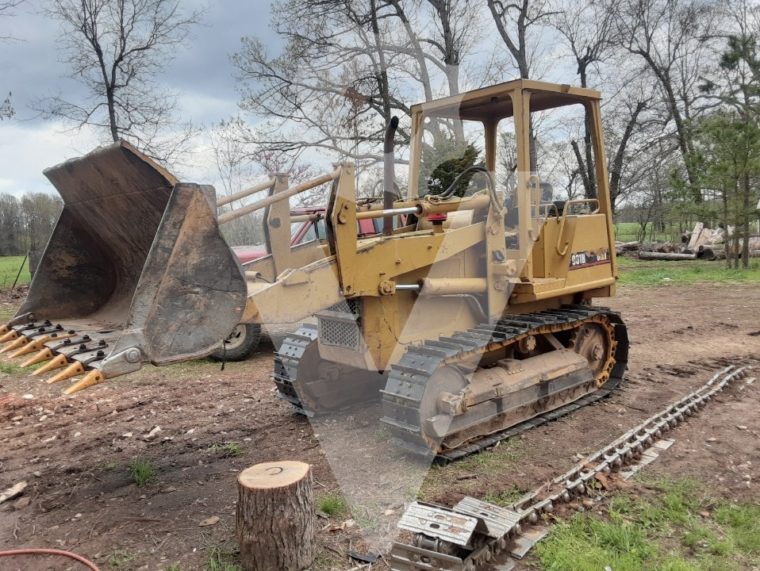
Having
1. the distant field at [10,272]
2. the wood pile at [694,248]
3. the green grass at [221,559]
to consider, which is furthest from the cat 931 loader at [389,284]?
the wood pile at [694,248]

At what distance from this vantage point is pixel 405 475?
454 centimetres

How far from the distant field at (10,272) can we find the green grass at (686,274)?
17.3 m

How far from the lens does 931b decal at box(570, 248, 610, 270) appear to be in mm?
6039

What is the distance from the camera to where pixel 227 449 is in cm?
512

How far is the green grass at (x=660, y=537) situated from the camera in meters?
3.38

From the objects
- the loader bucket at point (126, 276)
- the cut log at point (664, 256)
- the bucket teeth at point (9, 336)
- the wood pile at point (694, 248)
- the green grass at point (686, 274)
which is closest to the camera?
the loader bucket at point (126, 276)

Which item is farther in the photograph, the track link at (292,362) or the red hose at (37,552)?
the track link at (292,362)

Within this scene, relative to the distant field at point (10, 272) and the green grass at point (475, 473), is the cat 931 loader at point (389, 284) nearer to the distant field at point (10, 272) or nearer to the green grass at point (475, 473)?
the green grass at point (475, 473)

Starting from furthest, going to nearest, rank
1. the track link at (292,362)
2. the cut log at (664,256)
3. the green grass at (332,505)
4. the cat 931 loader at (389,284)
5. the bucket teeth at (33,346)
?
the cut log at (664,256) → the track link at (292,362) → the bucket teeth at (33,346) → the green grass at (332,505) → the cat 931 loader at (389,284)

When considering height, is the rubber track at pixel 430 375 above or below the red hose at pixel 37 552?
above

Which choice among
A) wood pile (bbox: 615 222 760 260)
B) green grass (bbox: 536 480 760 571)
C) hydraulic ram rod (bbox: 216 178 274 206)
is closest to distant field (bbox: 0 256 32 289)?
hydraulic ram rod (bbox: 216 178 274 206)

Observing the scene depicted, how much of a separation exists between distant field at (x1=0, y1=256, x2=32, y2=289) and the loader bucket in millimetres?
14971

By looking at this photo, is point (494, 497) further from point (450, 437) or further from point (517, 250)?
point (517, 250)

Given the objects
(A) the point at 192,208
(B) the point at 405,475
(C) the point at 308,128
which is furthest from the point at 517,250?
(C) the point at 308,128
